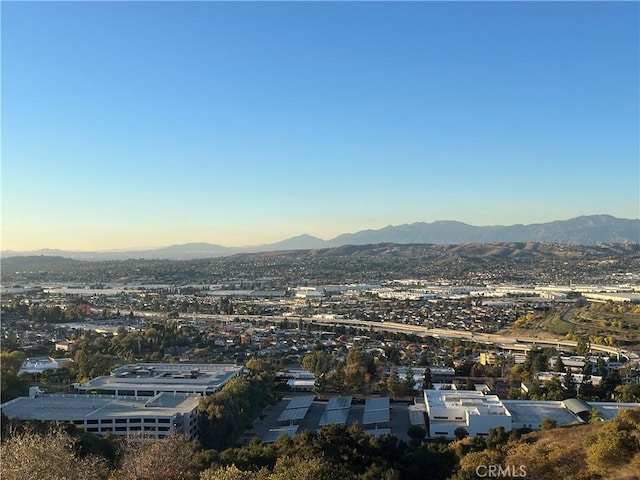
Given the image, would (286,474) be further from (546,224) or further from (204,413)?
(546,224)

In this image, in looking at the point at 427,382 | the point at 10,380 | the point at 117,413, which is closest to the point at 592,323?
the point at 427,382

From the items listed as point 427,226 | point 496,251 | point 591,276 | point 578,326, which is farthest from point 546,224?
point 578,326

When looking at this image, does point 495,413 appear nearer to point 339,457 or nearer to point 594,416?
point 594,416

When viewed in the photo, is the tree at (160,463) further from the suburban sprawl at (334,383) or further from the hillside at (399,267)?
the hillside at (399,267)

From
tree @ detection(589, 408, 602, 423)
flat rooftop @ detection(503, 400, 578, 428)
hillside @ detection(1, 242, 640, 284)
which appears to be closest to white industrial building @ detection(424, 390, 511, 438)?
flat rooftop @ detection(503, 400, 578, 428)

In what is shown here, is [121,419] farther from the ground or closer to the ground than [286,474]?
closer to the ground

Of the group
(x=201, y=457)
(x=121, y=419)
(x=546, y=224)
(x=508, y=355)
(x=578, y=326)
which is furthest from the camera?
(x=546, y=224)

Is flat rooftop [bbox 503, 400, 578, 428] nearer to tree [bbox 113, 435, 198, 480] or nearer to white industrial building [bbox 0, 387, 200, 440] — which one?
white industrial building [bbox 0, 387, 200, 440]
